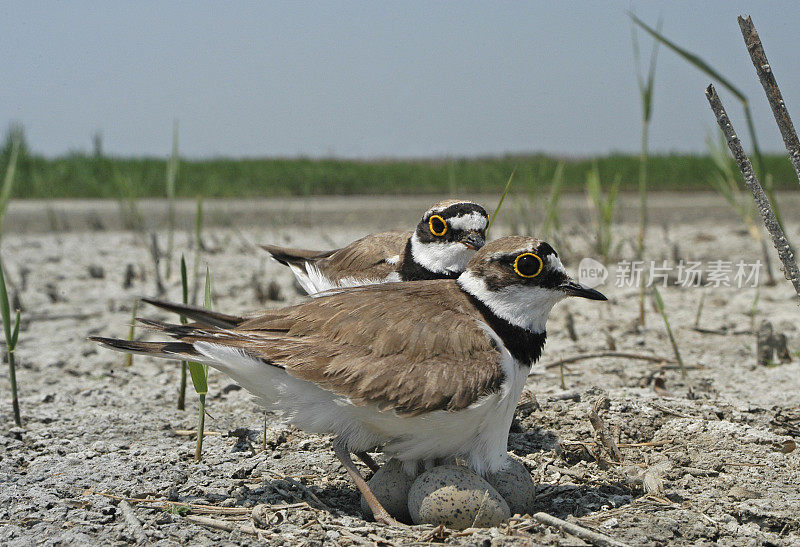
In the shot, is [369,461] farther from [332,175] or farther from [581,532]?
[332,175]

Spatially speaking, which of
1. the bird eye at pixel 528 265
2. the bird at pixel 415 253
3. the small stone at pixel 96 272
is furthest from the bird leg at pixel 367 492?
the small stone at pixel 96 272

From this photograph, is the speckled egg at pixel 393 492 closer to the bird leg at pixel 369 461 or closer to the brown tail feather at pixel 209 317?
the bird leg at pixel 369 461

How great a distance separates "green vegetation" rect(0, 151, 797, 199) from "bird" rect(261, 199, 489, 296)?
7940mm

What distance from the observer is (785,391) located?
3801 millimetres

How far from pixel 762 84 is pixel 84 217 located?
9.58 m

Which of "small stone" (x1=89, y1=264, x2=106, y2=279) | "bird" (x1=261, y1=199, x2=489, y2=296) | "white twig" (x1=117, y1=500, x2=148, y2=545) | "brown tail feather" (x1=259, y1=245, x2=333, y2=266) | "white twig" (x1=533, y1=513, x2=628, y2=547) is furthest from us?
"small stone" (x1=89, y1=264, x2=106, y2=279)

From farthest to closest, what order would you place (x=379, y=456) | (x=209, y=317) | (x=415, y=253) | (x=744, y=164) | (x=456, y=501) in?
(x=415, y=253) < (x=379, y=456) < (x=209, y=317) < (x=744, y=164) < (x=456, y=501)

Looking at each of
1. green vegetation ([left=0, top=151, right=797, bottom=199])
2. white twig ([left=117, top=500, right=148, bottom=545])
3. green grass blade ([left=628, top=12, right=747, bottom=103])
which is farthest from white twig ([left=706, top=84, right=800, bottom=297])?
green vegetation ([left=0, top=151, right=797, bottom=199])

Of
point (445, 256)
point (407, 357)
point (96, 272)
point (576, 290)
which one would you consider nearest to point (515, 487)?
point (407, 357)

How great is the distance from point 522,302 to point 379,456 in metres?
1.04

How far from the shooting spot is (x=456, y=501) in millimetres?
2412

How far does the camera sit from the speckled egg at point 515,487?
2613 mm

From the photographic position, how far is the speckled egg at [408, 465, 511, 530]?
7.89ft

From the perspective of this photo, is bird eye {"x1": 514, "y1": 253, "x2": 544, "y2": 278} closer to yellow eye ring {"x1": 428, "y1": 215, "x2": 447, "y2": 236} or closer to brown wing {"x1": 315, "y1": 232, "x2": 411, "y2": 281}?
yellow eye ring {"x1": 428, "y1": 215, "x2": 447, "y2": 236}
